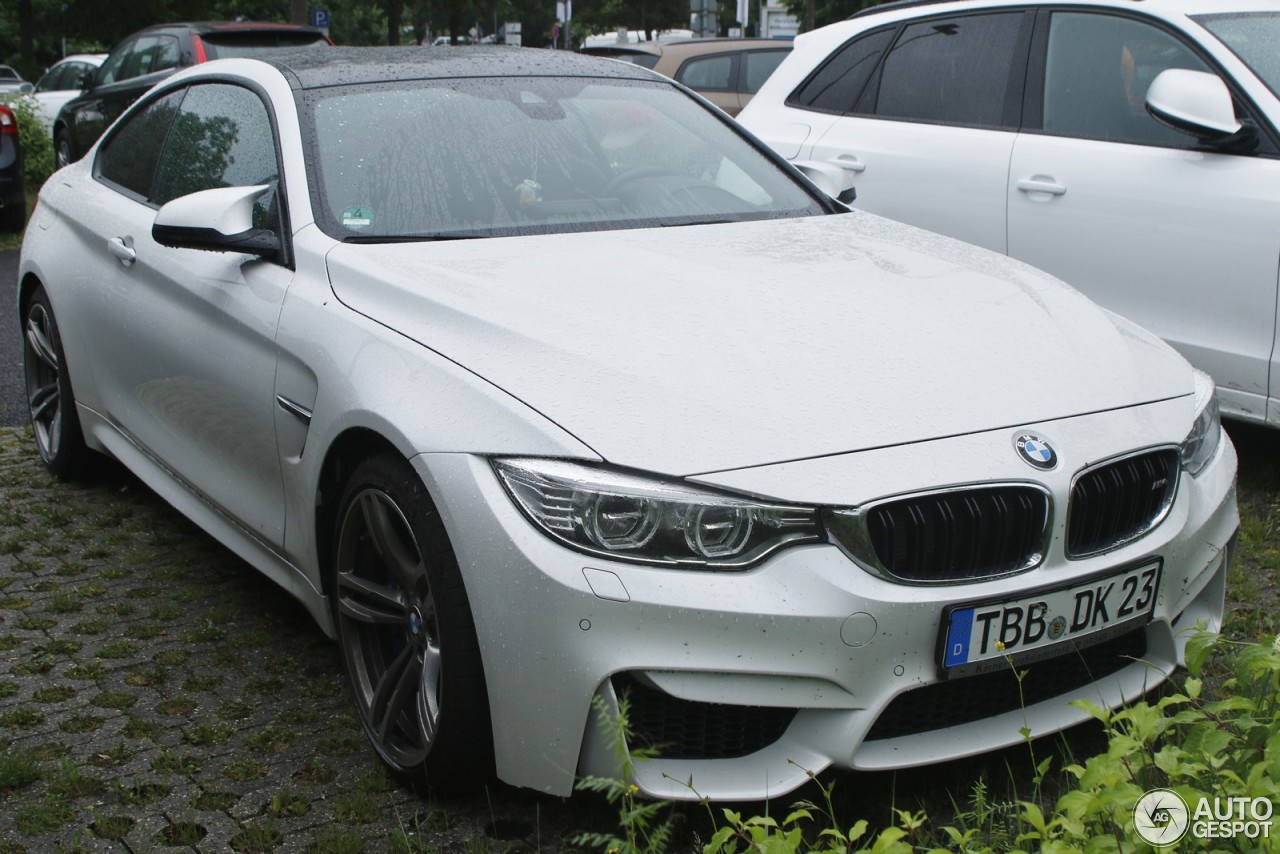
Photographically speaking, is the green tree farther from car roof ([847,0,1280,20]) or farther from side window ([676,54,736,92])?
car roof ([847,0,1280,20])

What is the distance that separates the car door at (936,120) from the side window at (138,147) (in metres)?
2.73

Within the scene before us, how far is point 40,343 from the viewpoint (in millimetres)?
5293

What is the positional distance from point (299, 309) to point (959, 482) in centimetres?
159

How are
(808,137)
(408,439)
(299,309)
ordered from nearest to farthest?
1. (408,439)
2. (299,309)
3. (808,137)

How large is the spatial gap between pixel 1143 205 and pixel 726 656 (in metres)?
3.17

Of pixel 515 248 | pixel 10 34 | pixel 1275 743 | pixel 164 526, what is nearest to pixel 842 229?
pixel 515 248

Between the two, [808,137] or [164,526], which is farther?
[808,137]

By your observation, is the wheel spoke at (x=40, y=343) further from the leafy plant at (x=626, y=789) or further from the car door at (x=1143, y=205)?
the car door at (x=1143, y=205)

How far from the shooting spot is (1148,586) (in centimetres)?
284

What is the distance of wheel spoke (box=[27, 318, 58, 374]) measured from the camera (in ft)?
17.0

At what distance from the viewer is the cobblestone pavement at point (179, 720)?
9.59ft

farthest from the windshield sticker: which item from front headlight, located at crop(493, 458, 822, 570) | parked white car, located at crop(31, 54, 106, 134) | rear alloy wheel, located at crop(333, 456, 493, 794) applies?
parked white car, located at crop(31, 54, 106, 134)

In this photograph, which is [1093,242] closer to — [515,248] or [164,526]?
[515,248]

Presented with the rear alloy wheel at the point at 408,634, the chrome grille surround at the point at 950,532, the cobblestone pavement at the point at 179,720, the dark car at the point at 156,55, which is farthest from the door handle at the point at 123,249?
the dark car at the point at 156,55
